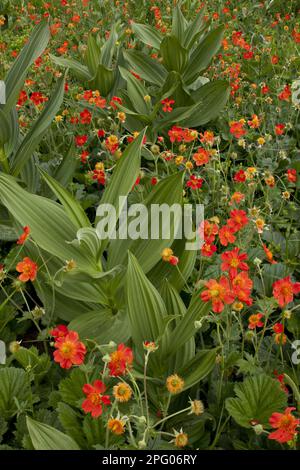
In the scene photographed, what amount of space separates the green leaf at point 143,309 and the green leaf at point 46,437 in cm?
37

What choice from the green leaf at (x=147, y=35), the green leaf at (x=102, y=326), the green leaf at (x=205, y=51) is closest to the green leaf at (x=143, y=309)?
the green leaf at (x=102, y=326)

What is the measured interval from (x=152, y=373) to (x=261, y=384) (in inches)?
14.1

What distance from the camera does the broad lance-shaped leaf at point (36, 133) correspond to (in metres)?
2.33

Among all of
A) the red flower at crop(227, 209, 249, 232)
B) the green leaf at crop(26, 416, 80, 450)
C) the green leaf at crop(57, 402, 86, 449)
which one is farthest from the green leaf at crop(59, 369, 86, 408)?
the red flower at crop(227, 209, 249, 232)

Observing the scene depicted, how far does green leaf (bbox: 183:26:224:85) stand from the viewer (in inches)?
131

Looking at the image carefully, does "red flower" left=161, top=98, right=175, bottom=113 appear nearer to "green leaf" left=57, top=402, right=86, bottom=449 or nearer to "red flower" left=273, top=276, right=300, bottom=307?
"red flower" left=273, top=276, right=300, bottom=307

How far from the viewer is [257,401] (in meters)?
1.52

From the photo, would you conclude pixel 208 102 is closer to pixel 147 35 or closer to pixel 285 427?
pixel 147 35

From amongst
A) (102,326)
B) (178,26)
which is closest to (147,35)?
(178,26)

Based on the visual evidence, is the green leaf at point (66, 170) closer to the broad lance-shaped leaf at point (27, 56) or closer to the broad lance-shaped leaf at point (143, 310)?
the broad lance-shaped leaf at point (27, 56)

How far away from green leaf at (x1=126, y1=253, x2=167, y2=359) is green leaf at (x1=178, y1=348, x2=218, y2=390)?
0.32 ft

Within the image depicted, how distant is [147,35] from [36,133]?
157 centimetres

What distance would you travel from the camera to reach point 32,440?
4.58 ft
